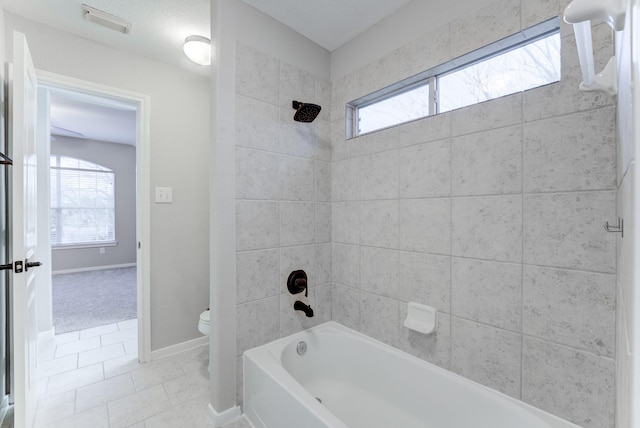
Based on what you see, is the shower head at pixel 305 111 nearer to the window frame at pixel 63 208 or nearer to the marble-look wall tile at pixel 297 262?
the marble-look wall tile at pixel 297 262

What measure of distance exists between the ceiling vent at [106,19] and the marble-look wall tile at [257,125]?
101 centimetres

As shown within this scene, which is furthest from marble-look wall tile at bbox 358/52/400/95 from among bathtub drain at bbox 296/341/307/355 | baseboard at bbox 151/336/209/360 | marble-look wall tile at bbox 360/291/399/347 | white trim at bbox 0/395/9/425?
white trim at bbox 0/395/9/425

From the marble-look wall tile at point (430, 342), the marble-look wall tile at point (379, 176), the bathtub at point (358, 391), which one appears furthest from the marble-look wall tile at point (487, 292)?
the marble-look wall tile at point (379, 176)

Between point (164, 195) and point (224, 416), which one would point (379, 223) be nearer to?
point (224, 416)

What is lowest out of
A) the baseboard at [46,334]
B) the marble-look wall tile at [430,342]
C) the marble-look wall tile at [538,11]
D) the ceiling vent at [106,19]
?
the baseboard at [46,334]

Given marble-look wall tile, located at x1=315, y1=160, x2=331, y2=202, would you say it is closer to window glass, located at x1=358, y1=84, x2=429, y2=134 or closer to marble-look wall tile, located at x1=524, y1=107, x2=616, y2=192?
window glass, located at x1=358, y1=84, x2=429, y2=134

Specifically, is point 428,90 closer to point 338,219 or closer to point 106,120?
point 338,219

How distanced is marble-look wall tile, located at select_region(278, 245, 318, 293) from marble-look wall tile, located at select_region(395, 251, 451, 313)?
61cm

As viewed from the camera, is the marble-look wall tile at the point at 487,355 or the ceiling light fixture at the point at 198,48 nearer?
the marble-look wall tile at the point at 487,355

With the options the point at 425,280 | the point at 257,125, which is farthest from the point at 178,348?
the point at 425,280

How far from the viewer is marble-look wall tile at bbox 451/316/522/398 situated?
1227mm

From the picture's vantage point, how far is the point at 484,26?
4.32 ft

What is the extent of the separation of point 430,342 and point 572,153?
1.10m

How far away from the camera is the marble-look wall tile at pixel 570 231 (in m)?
1.01
